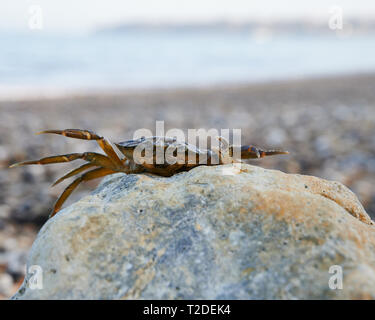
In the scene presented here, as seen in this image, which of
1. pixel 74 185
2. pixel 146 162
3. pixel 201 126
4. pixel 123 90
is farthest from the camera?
pixel 123 90

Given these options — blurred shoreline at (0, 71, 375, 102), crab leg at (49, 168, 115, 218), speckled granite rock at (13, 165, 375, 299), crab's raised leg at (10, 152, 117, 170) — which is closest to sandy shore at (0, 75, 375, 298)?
blurred shoreline at (0, 71, 375, 102)

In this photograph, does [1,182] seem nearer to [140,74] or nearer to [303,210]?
[303,210]

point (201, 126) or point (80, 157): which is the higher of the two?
point (201, 126)

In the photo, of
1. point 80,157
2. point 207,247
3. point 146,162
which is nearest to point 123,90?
point 80,157

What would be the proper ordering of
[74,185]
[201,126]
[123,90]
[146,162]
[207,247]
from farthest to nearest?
[123,90]
[201,126]
[74,185]
[146,162]
[207,247]

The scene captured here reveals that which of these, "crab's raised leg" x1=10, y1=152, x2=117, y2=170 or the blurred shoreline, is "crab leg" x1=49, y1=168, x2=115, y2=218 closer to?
"crab's raised leg" x1=10, y1=152, x2=117, y2=170

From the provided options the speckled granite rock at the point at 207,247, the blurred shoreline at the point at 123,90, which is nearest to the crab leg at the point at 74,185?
the speckled granite rock at the point at 207,247

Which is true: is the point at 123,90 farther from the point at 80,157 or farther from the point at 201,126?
the point at 80,157
